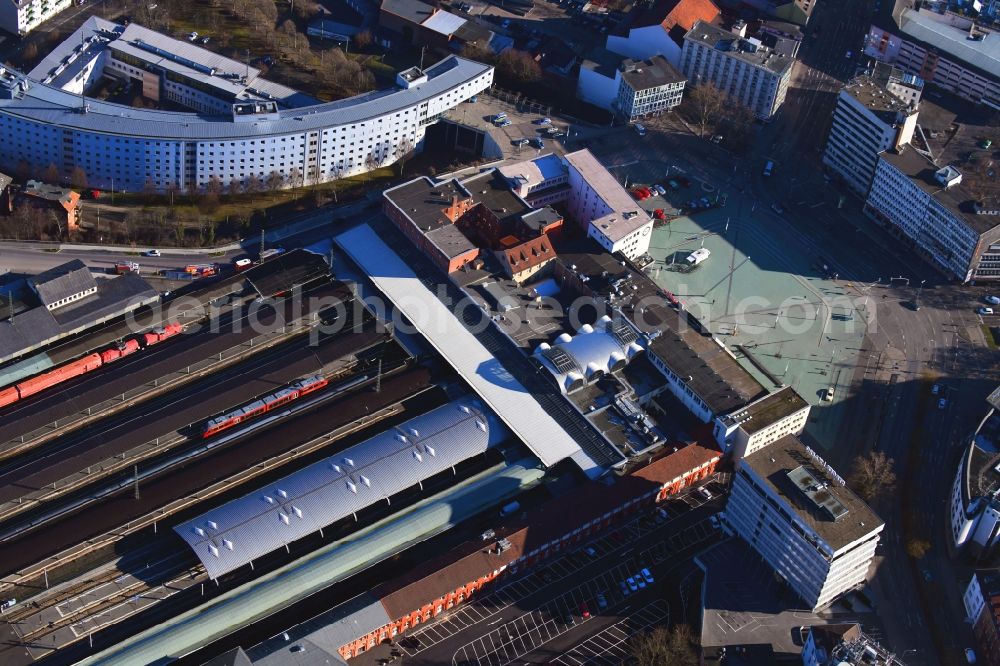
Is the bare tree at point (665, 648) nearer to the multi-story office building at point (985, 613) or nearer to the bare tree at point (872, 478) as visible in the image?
the bare tree at point (872, 478)

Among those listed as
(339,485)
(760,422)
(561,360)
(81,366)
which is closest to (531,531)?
(339,485)

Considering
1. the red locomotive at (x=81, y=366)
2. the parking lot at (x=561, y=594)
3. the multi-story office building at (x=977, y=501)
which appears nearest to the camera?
the parking lot at (x=561, y=594)

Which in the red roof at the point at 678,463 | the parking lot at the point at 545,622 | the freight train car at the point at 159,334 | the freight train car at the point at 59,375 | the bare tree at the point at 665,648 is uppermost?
the red roof at the point at 678,463

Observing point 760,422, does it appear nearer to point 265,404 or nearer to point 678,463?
point 678,463

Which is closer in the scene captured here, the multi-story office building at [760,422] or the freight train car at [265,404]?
the multi-story office building at [760,422]

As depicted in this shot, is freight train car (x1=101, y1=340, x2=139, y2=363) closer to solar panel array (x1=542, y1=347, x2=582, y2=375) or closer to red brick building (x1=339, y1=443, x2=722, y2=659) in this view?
red brick building (x1=339, y1=443, x2=722, y2=659)

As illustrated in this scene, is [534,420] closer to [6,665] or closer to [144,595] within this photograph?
[144,595]

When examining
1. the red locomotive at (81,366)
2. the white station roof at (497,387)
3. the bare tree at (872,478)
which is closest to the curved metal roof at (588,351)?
the white station roof at (497,387)
